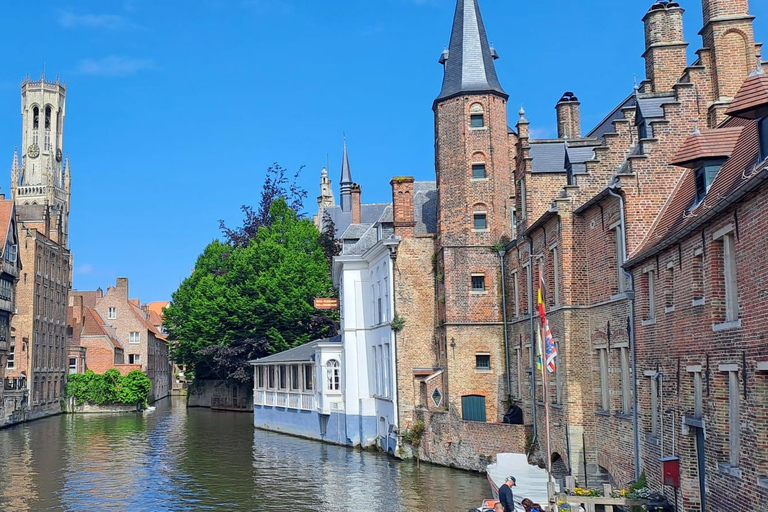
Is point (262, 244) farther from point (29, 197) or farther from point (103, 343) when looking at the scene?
point (29, 197)

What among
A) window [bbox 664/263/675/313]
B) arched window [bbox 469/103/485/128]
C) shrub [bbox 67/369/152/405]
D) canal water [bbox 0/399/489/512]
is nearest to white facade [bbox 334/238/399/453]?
canal water [bbox 0/399/489/512]

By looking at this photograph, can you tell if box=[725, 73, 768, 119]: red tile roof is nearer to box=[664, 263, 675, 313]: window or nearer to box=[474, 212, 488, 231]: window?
box=[664, 263, 675, 313]: window

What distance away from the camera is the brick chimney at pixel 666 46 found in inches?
1070

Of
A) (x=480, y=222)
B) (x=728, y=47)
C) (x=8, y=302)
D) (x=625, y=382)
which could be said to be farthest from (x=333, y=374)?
(x=8, y=302)

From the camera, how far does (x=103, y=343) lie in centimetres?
7688

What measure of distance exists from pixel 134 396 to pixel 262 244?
18.2 m

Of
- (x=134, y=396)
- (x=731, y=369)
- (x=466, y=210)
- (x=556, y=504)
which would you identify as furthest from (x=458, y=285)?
(x=134, y=396)

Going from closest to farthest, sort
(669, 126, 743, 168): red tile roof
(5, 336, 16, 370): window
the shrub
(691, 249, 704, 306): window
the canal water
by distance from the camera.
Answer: (691, 249, 704, 306): window → (669, 126, 743, 168): red tile roof → the canal water → (5, 336, 16, 370): window → the shrub

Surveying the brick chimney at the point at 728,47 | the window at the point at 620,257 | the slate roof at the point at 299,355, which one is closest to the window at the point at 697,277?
the window at the point at 620,257

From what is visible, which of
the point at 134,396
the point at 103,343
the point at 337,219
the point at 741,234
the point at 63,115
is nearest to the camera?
the point at 741,234

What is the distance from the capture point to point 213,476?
30312mm

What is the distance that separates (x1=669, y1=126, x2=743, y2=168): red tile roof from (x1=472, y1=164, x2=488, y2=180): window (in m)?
15.4

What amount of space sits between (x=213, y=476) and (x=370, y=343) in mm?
10278

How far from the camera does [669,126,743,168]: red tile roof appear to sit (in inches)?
684
